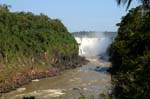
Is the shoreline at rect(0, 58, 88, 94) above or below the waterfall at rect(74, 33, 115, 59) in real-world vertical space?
below

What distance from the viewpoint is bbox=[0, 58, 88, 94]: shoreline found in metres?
67.0

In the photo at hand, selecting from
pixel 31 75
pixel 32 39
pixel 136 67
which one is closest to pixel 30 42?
pixel 32 39

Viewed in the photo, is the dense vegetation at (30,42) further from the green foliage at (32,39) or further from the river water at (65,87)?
the river water at (65,87)

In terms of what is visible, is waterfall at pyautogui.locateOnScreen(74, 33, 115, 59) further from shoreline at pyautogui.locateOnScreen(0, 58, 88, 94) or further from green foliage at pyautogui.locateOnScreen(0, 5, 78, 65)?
shoreline at pyautogui.locateOnScreen(0, 58, 88, 94)

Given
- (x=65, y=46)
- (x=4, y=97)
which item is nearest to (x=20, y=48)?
(x=65, y=46)

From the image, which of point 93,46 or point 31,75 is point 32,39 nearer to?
point 31,75

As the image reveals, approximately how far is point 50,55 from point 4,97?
129ft

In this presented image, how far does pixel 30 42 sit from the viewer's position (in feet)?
313

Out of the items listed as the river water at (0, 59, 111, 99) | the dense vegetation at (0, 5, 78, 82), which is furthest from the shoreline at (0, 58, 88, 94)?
the dense vegetation at (0, 5, 78, 82)

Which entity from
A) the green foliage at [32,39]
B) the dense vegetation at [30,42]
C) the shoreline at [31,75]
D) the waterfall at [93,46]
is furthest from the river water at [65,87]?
the waterfall at [93,46]

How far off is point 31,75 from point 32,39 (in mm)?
19742

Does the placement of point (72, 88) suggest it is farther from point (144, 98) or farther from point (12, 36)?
point (144, 98)

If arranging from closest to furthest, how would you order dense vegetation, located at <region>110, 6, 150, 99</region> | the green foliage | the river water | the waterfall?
dense vegetation, located at <region>110, 6, 150, 99</region> < the river water < the green foliage < the waterfall

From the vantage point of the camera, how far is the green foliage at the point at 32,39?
8675 cm
